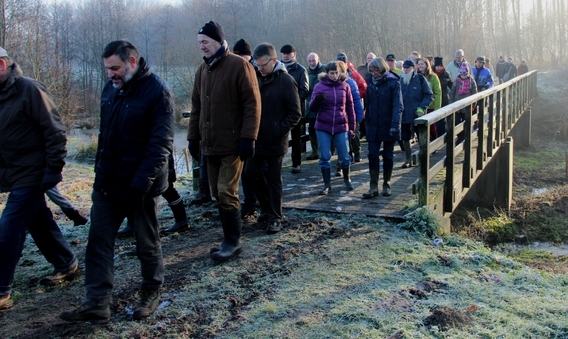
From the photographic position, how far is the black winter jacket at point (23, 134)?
4.17 m

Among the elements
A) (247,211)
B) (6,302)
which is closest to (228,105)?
(247,211)

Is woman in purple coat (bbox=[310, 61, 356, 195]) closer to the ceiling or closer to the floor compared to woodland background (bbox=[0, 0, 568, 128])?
closer to the floor

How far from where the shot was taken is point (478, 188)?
12.2 meters

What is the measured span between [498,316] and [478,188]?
28.7ft

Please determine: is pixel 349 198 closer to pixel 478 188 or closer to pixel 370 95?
pixel 370 95

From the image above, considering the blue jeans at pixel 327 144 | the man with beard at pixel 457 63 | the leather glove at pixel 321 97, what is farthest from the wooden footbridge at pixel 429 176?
the leather glove at pixel 321 97

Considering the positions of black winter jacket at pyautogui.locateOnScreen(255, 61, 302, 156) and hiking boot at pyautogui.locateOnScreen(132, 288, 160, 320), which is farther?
black winter jacket at pyautogui.locateOnScreen(255, 61, 302, 156)

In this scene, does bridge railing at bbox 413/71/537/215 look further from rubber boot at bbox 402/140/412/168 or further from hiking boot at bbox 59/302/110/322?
hiking boot at bbox 59/302/110/322

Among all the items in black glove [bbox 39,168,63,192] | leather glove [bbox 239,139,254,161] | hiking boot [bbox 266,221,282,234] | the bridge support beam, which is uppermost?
leather glove [bbox 239,139,254,161]

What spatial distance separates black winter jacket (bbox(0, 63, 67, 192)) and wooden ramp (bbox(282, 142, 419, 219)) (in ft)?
10.4

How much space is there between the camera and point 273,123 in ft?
19.3

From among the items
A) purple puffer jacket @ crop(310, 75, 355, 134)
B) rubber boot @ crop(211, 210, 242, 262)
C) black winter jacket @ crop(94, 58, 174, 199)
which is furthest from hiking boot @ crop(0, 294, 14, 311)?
purple puffer jacket @ crop(310, 75, 355, 134)

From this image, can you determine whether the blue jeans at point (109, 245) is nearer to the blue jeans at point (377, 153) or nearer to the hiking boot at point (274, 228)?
the hiking boot at point (274, 228)

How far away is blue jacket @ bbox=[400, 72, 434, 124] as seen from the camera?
28.9 feet
